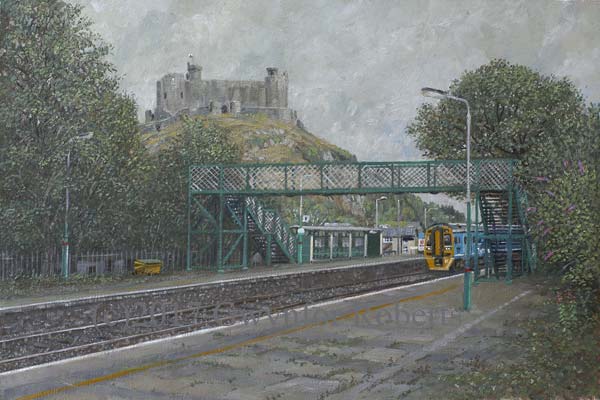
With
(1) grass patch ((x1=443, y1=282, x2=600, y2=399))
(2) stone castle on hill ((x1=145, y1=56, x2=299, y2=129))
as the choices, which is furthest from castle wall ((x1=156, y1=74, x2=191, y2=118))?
(1) grass patch ((x1=443, y1=282, x2=600, y2=399))

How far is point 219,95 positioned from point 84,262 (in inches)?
4371

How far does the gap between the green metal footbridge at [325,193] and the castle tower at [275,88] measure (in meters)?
97.4

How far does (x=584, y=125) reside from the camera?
21078 millimetres

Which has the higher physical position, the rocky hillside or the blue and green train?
the rocky hillside

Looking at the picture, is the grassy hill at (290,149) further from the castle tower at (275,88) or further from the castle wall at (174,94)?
the castle wall at (174,94)

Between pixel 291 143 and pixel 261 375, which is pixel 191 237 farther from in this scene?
pixel 291 143

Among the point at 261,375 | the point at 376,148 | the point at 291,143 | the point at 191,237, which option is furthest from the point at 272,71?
the point at 261,375

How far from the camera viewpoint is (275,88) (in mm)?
147000

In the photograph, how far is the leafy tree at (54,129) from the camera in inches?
1345

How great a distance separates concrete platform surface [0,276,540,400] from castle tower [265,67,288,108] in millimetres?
125146

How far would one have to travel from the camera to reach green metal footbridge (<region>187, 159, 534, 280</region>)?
38.3 meters

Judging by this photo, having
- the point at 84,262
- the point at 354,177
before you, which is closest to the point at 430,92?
the point at 354,177

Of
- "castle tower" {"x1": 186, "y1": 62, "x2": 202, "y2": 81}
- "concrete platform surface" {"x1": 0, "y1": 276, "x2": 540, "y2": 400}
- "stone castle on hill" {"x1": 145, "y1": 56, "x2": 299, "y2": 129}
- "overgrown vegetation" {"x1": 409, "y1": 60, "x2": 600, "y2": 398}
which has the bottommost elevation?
"concrete platform surface" {"x1": 0, "y1": 276, "x2": 540, "y2": 400}

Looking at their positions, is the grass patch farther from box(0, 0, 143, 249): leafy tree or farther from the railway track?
box(0, 0, 143, 249): leafy tree
